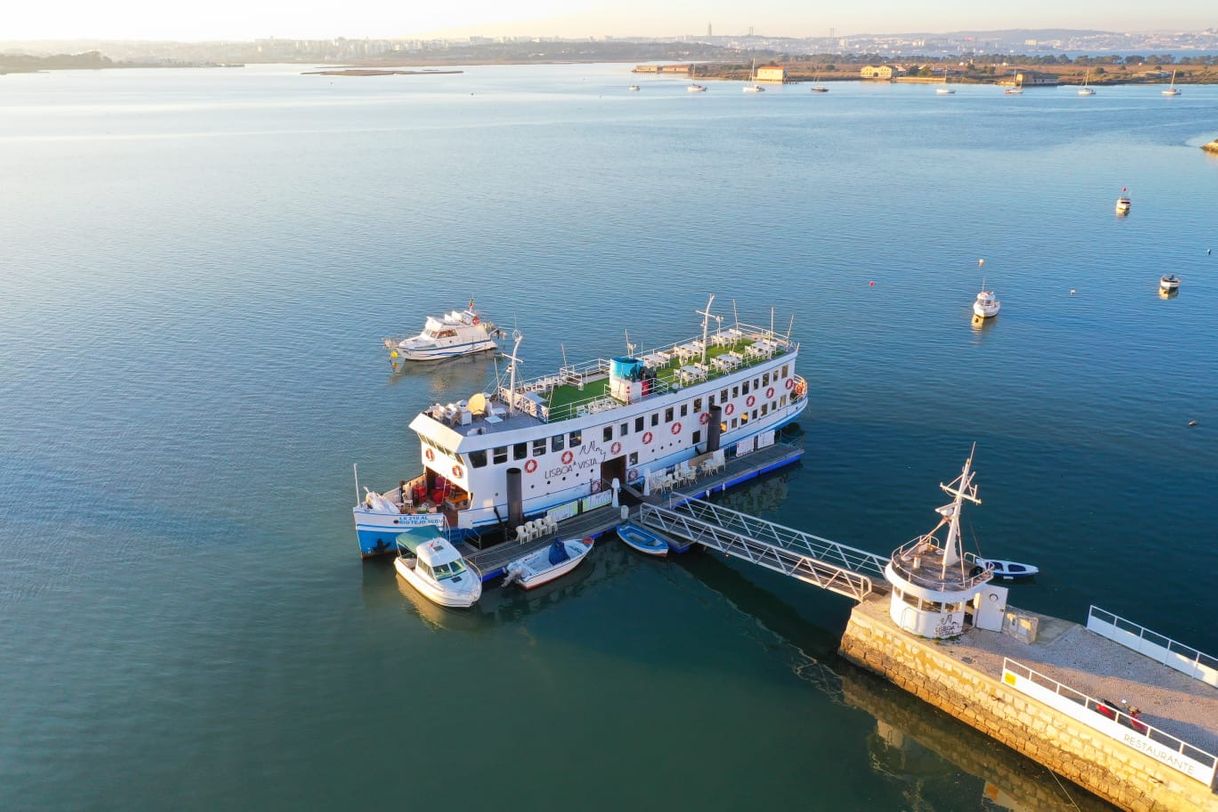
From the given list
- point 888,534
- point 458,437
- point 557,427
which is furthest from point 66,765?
point 888,534

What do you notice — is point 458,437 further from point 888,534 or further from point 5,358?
point 5,358

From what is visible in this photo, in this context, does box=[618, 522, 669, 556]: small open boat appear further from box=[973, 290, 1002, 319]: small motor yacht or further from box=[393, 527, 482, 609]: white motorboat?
box=[973, 290, 1002, 319]: small motor yacht

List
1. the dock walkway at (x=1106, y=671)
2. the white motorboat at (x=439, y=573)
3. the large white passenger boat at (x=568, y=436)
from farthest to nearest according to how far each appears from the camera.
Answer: the large white passenger boat at (x=568, y=436), the white motorboat at (x=439, y=573), the dock walkway at (x=1106, y=671)

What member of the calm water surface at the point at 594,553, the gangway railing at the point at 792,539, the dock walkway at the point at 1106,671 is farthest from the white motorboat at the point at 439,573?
the dock walkway at the point at 1106,671

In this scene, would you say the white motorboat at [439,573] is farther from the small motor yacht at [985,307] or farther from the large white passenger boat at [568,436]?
the small motor yacht at [985,307]

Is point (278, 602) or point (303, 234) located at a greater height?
point (303, 234)

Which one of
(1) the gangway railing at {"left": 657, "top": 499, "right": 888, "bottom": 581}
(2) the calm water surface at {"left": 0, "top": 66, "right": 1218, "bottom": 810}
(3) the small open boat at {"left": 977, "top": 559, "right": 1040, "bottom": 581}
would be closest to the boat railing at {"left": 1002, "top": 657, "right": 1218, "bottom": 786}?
(2) the calm water surface at {"left": 0, "top": 66, "right": 1218, "bottom": 810}
